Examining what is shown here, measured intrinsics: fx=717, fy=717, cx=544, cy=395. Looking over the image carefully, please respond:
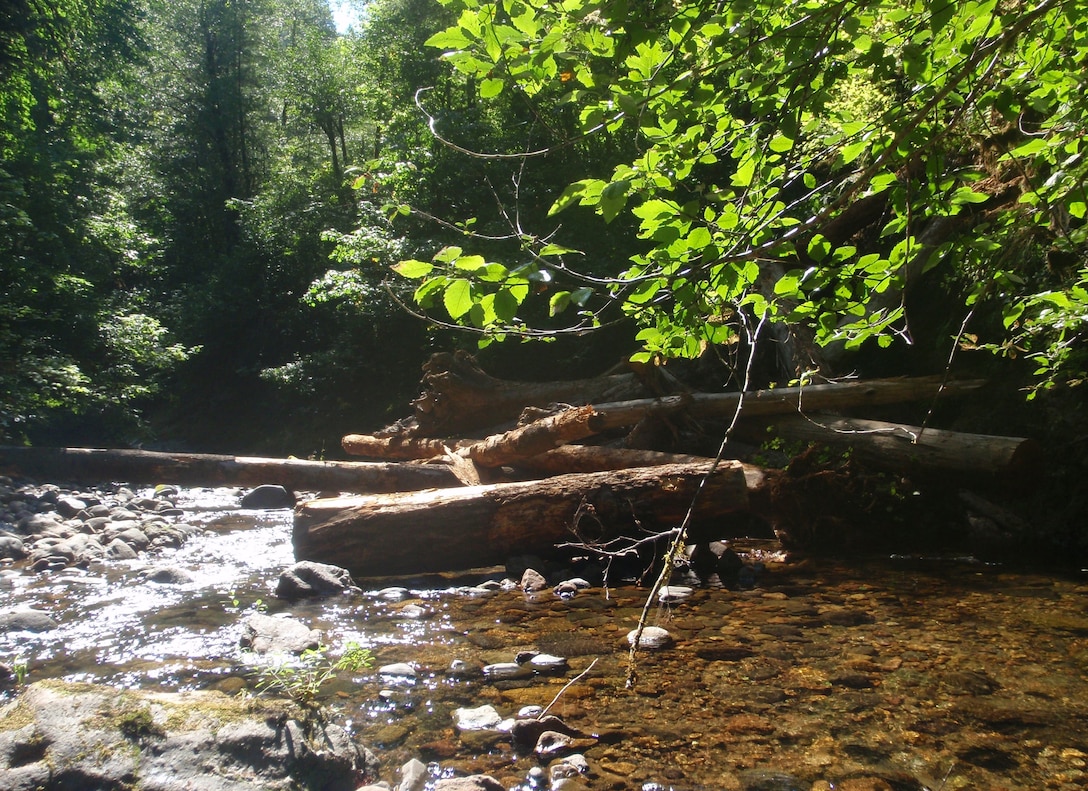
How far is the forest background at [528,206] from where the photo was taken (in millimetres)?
2158

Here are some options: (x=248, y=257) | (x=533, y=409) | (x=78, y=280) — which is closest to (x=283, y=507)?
(x=533, y=409)

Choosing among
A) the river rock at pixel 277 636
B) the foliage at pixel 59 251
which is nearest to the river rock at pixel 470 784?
the river rock at pixel 277 636

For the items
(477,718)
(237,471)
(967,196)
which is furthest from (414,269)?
(237,471)

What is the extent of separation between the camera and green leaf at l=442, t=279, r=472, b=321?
1735mm

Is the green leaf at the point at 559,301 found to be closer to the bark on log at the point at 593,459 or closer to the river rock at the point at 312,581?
the river rock at the point at 312,581

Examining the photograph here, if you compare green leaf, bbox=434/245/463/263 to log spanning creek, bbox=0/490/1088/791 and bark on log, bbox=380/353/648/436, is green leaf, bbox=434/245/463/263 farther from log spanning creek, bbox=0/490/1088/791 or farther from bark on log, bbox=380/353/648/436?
bark on log, bbox=380/353/648/436

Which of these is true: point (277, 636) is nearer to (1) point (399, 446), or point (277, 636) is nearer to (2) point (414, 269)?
(2) point (414, 269)

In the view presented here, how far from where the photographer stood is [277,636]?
4.84 m

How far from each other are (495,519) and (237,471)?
4.45m

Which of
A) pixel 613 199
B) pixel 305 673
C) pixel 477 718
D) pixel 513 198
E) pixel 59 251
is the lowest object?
pixel 477 718

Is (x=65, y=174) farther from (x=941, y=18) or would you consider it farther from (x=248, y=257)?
(x=941, y=18)

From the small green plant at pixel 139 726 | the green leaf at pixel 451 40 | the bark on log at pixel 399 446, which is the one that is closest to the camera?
the green leaf at pixel 451 40

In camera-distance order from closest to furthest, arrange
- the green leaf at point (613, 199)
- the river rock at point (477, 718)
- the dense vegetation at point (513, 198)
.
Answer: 1. the green leaf at point (613, 199)
2. the dense vegetation at point (513, 198)
3. the river rock at point (477, 718)

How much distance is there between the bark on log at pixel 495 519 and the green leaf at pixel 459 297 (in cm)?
494
